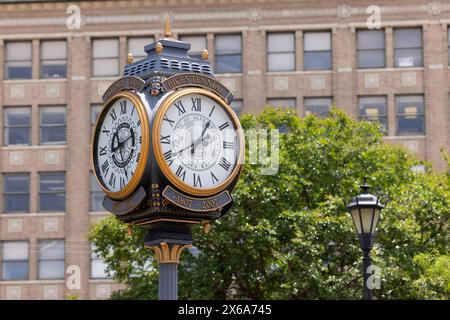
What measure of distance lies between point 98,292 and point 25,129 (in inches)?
331

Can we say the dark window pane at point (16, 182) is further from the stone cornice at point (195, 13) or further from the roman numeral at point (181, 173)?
the roman numeral at point (181, 173)

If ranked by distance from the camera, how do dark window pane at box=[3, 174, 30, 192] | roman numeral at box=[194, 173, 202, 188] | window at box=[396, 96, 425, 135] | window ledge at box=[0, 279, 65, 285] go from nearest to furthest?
roman numeral at box=[194, 173, 202, 188] < window ledge at box=[0, 279, 65, 285] < window at box=[396, 96, 425, 135] < dark window pane at box=[3, 174, 30, 192]

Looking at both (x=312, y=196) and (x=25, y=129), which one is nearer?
(x=312, y=196)

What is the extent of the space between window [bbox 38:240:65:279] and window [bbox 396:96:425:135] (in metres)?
16.5

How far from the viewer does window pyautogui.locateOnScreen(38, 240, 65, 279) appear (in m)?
47.4

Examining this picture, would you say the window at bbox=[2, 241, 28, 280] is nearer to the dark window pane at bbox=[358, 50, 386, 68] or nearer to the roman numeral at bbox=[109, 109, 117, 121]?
the dark window pane at bbox=[358, 50, 386, 68]

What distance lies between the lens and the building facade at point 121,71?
1868 inches

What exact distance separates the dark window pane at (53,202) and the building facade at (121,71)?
0.05m

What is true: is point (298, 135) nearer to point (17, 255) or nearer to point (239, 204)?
point (239, 204)

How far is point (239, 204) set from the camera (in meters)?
29.1

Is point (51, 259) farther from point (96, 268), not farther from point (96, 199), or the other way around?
point (96, 199)

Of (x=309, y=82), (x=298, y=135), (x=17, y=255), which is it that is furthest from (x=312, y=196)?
(x=17, y=255)

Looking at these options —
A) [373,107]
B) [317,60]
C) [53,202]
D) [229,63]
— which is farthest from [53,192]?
[373,107]

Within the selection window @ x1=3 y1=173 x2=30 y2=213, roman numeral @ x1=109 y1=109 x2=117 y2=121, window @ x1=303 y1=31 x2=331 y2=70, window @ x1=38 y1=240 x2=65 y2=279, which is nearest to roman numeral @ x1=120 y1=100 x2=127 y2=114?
roman numeral @ x1=109 y1=109 x2=117 y2=121
